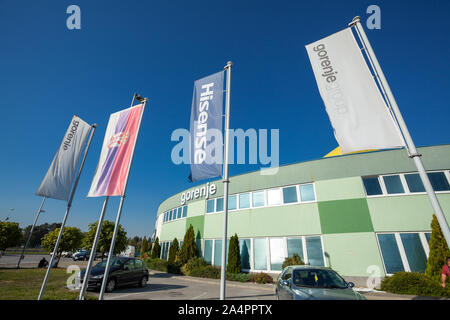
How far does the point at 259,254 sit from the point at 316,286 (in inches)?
394

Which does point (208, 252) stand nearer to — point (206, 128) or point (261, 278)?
point (261, 278)

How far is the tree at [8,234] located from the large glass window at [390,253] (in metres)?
30.1

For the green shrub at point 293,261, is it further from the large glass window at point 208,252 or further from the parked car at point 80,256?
the parked car at point 80,256

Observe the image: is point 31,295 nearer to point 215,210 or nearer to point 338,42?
point 215,210

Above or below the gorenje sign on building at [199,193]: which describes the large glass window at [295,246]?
below

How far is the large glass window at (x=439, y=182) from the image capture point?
1120 cm

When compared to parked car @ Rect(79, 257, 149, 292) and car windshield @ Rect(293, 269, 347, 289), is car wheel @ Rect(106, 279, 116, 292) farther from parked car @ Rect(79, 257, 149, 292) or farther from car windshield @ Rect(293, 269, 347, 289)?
car windshield @ Rect(293, 269, 347, 289)

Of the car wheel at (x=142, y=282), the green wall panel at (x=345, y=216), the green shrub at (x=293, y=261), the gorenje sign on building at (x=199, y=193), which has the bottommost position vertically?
the car wheel at (x=142, y=282)

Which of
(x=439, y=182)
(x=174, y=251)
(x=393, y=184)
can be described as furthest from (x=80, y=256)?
(x=439, y=182)

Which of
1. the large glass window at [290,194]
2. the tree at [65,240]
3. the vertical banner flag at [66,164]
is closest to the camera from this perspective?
the vertical banner flag at [66,164]

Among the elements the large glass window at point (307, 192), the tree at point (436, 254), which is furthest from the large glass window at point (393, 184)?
the large glass window at point (307, 192)

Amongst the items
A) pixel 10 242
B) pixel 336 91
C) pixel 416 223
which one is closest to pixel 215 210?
pixel 416 223

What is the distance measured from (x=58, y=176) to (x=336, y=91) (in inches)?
401

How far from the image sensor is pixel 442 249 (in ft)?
31.1
